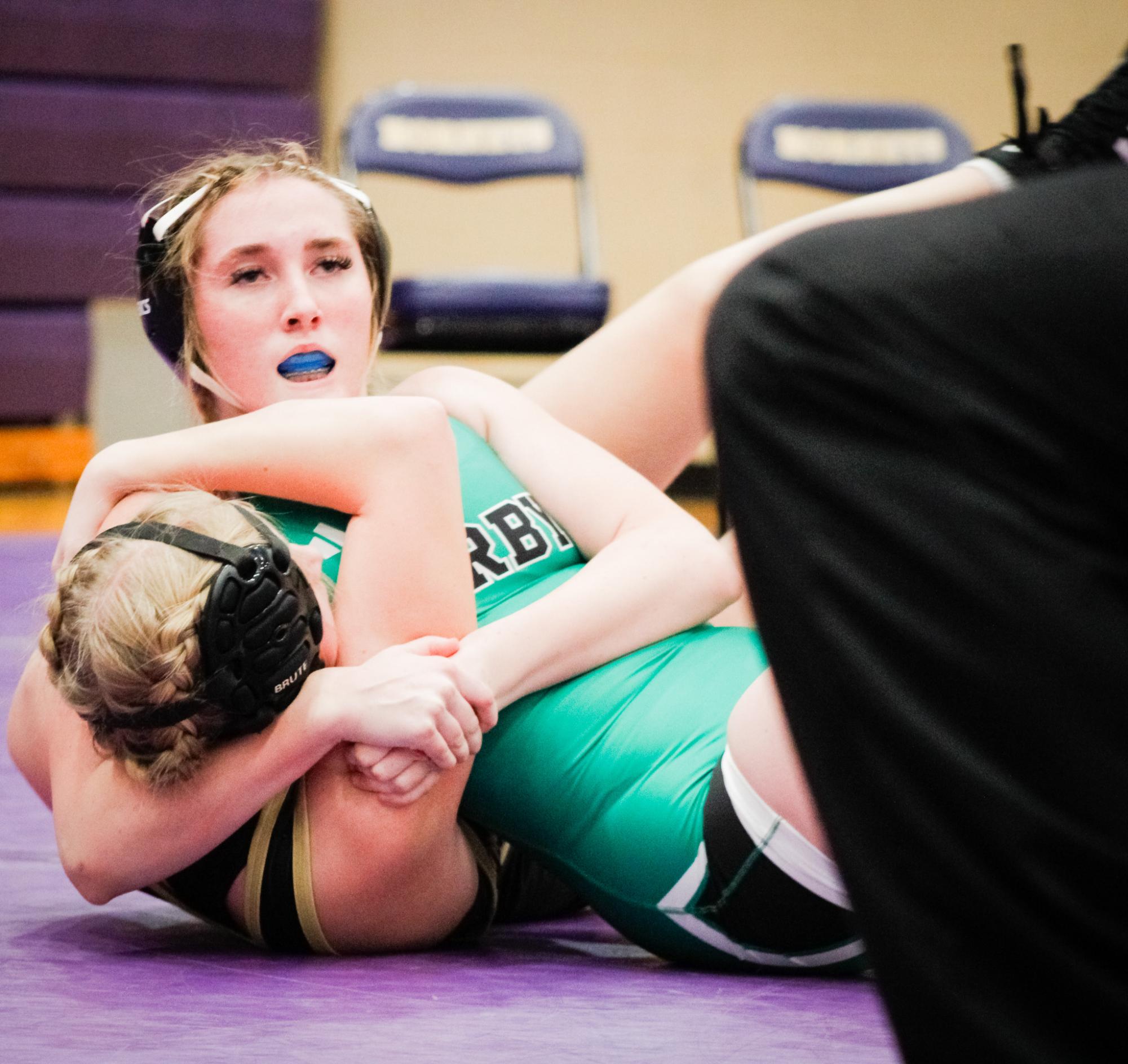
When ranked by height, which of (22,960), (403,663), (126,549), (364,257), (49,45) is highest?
(49,45)

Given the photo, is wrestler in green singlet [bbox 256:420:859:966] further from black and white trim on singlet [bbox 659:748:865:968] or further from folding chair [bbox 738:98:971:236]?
folding chair [bbox 738:98:971:236]

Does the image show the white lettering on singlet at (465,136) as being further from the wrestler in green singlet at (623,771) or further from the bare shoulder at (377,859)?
the bare shoulder at (377,859)

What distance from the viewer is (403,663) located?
1154 millimetres

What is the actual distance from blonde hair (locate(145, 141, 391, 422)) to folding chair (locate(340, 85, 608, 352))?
6.72 ft

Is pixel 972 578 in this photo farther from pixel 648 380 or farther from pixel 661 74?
pixel 661 74

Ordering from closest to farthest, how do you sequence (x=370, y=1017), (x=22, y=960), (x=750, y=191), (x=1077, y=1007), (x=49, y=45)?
(x=1077, y=1007), (x=370, y=1017), (x=22, y=960), (x=750, y=191), (x=49, y=45)

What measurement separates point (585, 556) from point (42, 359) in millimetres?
4453

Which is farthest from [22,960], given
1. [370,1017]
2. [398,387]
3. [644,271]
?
[644,271]

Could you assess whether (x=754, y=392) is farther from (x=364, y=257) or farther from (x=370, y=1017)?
(x=364, y=257)

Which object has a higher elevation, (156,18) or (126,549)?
(156,18)

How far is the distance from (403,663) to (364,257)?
1.96 ft

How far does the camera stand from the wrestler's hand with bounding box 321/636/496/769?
1.13m

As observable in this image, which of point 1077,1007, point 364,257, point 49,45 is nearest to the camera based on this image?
point 1077,1007

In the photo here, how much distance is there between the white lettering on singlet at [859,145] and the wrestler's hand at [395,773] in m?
3.21
